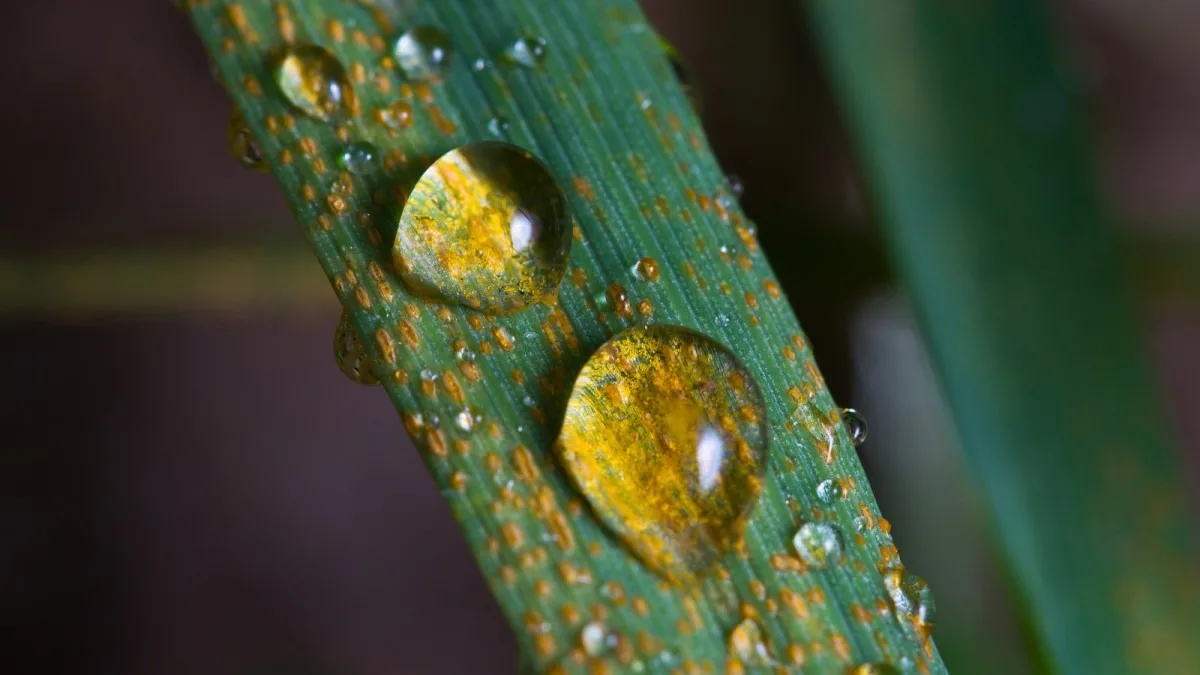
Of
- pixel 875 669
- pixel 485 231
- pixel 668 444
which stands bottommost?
pixel 875 669

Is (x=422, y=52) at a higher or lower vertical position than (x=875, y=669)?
higher

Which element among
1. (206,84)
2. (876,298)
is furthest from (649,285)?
(206,84)

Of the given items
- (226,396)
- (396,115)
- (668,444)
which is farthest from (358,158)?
(226,396)

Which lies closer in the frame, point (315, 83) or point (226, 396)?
point (315, 83)

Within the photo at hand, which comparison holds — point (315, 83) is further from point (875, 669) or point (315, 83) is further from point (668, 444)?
point (875, 669)

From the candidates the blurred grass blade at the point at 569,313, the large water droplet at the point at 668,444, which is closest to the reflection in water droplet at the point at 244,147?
the blurred grass blade at the point at 569,313

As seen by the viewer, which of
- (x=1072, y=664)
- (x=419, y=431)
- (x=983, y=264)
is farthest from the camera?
(x=983, y=264)

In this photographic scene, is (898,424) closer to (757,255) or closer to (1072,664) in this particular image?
(1072,664)
